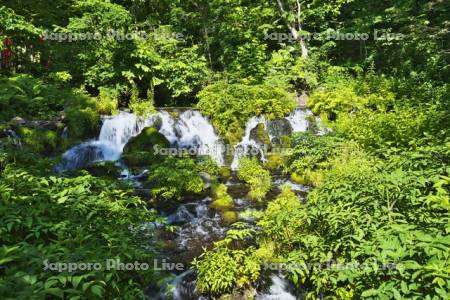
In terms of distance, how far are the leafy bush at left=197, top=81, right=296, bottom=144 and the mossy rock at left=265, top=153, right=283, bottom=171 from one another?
2.21 metres

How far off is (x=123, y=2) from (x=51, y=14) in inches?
185

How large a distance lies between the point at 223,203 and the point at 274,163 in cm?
367

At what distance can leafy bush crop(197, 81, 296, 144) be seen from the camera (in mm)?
15914

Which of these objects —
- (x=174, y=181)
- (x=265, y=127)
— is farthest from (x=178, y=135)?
(x=174, y=181)

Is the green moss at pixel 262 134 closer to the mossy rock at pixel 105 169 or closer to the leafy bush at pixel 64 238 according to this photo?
the mossy rock at pixel 105 169

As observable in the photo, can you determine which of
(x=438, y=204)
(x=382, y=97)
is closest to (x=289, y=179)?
(x=382, y=97)

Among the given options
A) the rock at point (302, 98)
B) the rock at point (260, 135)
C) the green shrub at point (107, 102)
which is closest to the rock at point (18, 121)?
the green shrub at point (107, 102)

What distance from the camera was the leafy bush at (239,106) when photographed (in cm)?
1591

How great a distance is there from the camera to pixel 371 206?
17.9 feet

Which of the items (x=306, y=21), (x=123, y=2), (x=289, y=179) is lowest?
(x=289, y=179)

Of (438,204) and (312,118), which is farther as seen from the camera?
(312,118)

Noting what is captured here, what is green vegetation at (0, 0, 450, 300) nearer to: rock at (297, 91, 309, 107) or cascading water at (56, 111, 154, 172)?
rock at (297, 91, 309, 107)

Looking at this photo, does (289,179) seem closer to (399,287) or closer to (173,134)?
(173,134)

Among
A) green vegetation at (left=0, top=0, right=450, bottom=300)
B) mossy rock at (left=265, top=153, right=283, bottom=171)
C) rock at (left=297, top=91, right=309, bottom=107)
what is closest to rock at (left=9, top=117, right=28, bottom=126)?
green vegetation at (left=0, top=0, right=450, bottom=300)
